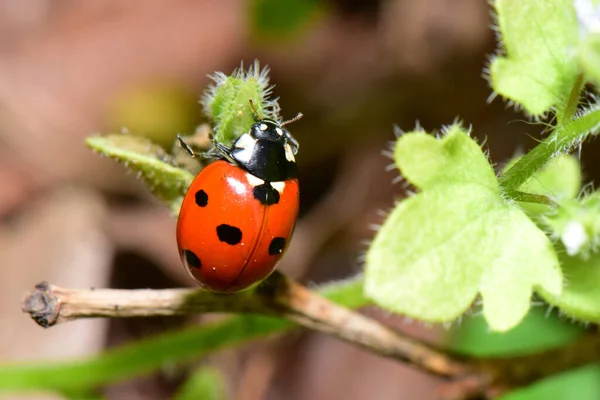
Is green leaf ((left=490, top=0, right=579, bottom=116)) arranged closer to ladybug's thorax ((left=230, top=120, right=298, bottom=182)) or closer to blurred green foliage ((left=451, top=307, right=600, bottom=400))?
ladybug's thorax ((left=230, top=120, right=298, bottom=182))

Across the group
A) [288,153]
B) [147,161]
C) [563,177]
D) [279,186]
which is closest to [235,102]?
[147,161]

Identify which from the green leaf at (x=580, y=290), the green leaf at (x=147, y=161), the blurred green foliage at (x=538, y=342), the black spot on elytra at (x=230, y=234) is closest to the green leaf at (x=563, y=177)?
the green leaf at (x=580, y=290)

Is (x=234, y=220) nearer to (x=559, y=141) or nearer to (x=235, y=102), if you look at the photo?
(x=235, y=102)

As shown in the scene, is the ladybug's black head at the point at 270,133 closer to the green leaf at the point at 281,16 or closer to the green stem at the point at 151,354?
the green stem at the point at 151,354

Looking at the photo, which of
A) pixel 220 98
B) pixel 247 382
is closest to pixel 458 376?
pixel 220 98

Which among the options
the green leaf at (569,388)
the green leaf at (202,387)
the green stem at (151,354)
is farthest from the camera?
the green leaf at (569,388)

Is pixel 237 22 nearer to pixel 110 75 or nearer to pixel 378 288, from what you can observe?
pixel 110 75
